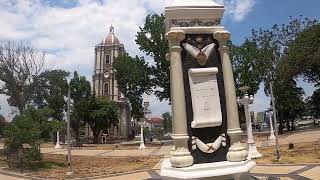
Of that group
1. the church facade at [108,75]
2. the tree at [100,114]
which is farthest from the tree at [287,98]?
the church facade at [108,75]

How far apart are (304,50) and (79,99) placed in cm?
3175

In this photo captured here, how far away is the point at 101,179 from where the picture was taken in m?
17.2

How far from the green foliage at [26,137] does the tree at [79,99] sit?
29.0m

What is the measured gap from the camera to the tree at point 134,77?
42.8 meters

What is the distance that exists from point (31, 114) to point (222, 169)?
17.5m

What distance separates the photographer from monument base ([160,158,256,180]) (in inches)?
374

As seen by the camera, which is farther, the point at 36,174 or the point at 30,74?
the point at 30,74

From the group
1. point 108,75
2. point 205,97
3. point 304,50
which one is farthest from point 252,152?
point 108,75

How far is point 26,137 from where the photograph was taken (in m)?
22.6

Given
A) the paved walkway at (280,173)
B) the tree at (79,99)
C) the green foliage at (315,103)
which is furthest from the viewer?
the tree at (79,99)

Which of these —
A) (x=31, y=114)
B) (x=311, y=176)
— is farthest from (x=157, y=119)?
(x=311, y=176)

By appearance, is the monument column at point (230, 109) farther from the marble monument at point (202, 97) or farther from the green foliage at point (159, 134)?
the green foliage at point (159, 134)

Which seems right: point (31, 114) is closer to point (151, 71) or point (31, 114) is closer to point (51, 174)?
point (51, 174)

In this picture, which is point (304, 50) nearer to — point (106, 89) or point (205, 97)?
point (205, 97)
